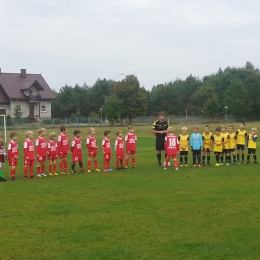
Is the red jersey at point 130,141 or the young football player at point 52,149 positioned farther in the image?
the red jersey at point 130,141

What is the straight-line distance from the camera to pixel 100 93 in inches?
4043

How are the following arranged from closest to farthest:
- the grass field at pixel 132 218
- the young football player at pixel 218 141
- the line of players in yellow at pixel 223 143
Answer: the grass field at pixel 132 218
the young football player at pixel 218 141
the line of players in yellow at pixel 223 143

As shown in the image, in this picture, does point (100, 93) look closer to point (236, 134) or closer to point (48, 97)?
point (48, 97)

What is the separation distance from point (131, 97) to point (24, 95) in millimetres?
17914

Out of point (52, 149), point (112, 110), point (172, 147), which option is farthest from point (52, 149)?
point (112, 110)

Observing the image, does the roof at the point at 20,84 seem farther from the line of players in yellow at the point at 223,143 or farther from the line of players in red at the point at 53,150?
the line of players in yellow at the point at 223,143

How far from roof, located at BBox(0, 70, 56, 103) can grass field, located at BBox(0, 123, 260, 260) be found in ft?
195

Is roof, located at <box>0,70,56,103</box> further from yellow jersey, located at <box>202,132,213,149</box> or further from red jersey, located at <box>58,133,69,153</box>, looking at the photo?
yellow jersey, located at <box>202,132,213,149</box>

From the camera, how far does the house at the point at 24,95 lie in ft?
238

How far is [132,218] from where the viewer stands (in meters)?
9.58

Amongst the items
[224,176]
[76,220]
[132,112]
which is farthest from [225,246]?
[132,112]

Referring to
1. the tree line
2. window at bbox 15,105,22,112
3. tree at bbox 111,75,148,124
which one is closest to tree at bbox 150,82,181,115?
the tree line

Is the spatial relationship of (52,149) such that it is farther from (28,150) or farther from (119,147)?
(119,147)

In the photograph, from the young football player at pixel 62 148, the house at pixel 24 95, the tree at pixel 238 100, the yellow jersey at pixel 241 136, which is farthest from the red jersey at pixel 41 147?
the tree at pixel 238 100
